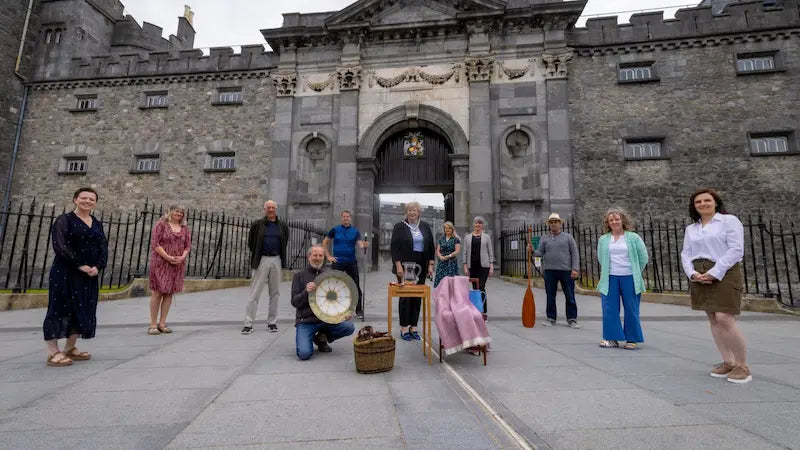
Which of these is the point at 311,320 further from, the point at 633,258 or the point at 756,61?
the point at 756,61

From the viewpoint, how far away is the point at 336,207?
15125mm

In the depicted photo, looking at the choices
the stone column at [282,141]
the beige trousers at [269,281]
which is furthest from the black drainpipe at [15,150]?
the beige trousers at [269,281]

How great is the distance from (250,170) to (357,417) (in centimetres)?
1587

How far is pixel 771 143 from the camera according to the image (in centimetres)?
1370

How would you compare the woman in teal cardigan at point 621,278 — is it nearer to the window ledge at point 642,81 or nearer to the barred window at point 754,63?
the window ledge at point 642,81

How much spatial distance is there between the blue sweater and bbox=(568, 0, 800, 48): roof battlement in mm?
13176

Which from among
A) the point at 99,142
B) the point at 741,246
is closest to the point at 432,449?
the point at 741,246

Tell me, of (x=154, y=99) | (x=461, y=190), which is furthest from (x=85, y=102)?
(x=461, y=190)

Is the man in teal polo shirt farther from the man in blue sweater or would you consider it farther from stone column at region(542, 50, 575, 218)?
stone column at region(542, 50, 575, 218)

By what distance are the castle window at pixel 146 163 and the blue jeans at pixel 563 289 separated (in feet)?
58.4

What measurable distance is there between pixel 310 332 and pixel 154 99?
19137 millimetres

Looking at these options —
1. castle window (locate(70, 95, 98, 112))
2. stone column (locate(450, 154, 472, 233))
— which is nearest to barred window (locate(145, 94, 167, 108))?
castle window (locate(70, 95, 98, 112))

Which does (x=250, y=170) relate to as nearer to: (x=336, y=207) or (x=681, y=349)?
(x=336, y=207)

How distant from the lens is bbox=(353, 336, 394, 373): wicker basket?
334 cm
